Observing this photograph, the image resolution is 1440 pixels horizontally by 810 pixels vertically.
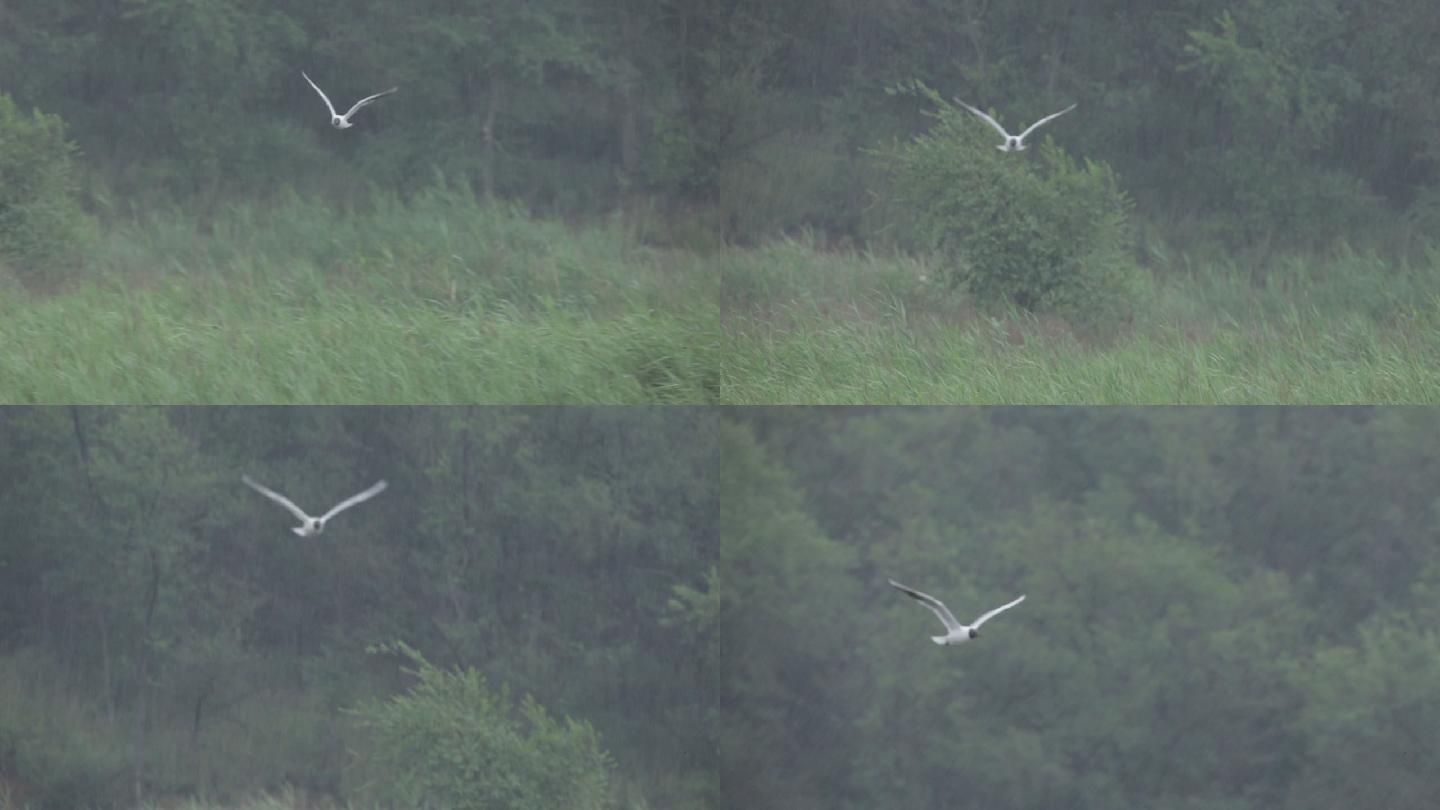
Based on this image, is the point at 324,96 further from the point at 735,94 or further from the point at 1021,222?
the point at 1021,222

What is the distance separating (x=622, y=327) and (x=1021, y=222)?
8.73ft

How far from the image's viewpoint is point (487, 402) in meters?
10.0

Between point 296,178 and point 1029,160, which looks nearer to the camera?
point 1029,160

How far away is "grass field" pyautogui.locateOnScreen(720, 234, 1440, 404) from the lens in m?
10.0

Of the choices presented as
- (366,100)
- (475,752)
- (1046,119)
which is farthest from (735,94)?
(475,752)

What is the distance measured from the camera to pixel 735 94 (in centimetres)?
1145

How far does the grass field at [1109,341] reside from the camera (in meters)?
10.0

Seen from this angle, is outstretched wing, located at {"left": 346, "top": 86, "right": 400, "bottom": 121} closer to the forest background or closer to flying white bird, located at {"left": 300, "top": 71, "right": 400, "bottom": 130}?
flying white bird, located at {"left": 300, "top": 71, "right": 400, "bottom": 130}

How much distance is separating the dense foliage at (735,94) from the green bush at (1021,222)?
438mm

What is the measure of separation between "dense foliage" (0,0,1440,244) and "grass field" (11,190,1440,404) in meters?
0.48

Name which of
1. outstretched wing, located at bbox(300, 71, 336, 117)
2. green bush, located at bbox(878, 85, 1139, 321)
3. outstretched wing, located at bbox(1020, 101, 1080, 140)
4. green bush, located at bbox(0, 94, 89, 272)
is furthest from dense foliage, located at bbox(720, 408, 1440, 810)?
green bush, located at bbox(0, 94, 89, 272)

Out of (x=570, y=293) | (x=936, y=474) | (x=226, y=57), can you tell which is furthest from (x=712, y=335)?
(x=226, y=57)

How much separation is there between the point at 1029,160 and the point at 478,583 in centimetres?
464

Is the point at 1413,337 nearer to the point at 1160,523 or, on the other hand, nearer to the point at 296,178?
the point at 1160,523
